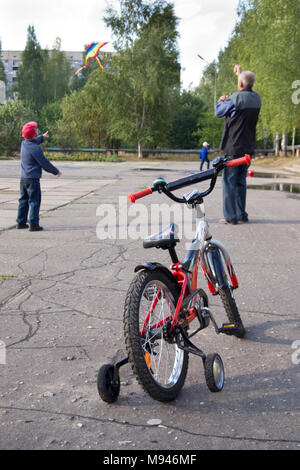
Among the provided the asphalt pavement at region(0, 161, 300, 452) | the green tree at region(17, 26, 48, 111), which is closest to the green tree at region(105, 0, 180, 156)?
the green tree at region(17, 26, 48, 111)

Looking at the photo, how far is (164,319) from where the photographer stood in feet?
10.4

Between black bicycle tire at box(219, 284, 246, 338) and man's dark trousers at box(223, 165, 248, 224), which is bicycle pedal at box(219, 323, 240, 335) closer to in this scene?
black bicycle tire at box(219, 284, 246, 338)

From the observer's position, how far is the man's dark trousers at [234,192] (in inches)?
357

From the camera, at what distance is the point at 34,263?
257 inches

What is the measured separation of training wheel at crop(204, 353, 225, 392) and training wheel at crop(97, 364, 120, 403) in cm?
51

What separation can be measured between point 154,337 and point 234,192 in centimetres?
633

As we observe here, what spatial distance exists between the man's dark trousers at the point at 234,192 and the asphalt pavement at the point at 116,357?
142cm

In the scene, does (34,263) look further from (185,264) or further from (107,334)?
(185,264)

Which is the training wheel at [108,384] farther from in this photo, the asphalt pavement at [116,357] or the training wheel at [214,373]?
the training wheel at [214,373]

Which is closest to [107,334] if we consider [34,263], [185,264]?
[185,264]

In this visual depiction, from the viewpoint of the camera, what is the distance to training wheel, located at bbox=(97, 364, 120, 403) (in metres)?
2.97
